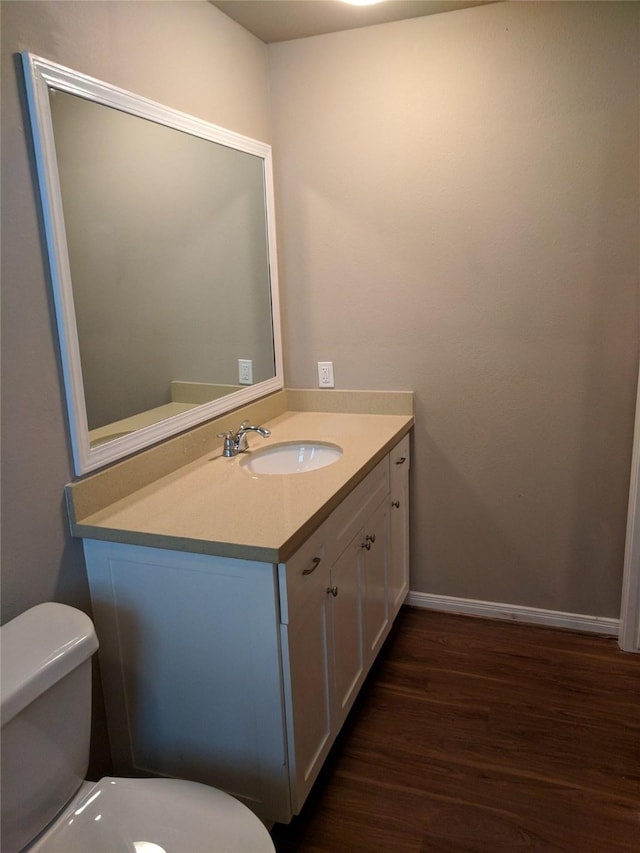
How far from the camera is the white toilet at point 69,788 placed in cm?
119

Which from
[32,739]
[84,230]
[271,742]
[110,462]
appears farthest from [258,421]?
[32,739]

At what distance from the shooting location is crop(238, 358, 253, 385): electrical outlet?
2.39 meters

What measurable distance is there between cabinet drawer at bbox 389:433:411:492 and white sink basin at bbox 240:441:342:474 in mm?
241

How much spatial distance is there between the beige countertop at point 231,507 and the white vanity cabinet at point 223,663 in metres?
0.05

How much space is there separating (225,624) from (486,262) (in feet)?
5.23

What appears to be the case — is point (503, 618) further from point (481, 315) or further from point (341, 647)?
point (481, 315)

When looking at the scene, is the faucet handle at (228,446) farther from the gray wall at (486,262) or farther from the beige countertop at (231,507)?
the gray wall at (486,262)

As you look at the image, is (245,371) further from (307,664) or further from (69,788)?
(69,788)

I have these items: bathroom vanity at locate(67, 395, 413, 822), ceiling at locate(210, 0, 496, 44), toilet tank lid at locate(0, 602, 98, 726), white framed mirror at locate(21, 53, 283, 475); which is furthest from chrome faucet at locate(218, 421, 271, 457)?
ceiling at locate(210, 0, 496, 44)

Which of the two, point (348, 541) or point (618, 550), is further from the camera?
point (618, 550)

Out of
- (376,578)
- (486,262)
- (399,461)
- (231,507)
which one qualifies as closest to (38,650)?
(231,507)

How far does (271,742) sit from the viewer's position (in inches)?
61.3

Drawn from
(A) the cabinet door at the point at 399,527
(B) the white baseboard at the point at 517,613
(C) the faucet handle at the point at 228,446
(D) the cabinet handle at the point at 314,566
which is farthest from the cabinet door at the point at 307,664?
(B) the white baseboard at the point at 517,613

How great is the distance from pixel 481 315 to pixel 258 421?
3.05ft
